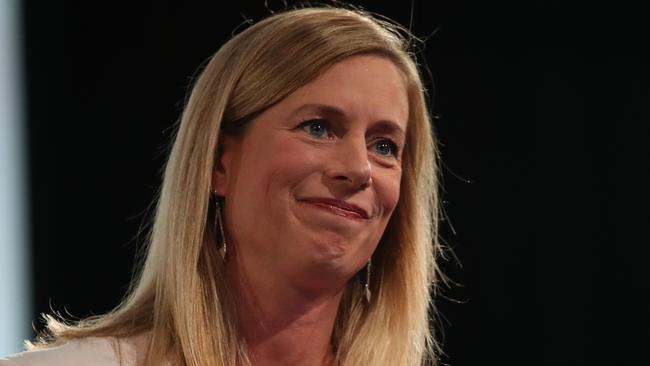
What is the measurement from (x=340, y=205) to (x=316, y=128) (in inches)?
5.5

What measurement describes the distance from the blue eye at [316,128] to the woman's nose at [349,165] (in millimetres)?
34

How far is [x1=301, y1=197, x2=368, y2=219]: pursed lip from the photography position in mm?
1880

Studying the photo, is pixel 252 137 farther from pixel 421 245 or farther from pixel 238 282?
pixel 421 245

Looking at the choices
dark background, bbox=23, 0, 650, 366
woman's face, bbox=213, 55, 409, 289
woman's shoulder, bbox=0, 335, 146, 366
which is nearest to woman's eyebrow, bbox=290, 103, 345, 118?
woman's face, bbox=213, 55, 409, 289

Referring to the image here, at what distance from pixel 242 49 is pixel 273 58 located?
0.26ft

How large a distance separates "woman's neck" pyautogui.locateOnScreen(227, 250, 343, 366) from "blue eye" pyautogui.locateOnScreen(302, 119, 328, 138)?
256 mm

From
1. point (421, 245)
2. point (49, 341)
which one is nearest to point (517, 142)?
point (421, 245)

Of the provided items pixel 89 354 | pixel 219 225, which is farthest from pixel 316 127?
pixel 89 354

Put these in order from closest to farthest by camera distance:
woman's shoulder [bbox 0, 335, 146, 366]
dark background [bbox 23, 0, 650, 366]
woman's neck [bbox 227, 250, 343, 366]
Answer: woman's shoulder [bbox 0, 335, 146, 366] → woman's neck [bbox 227, 250, 343, 366] → dark background [bbox 23, 0, 650, 366]

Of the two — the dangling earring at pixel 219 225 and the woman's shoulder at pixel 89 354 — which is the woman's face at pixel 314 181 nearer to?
the dangling earring at pixel 219 225

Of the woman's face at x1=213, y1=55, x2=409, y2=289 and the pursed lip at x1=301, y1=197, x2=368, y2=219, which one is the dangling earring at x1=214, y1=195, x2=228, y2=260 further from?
the pursed lip at x1=301, y1=197, x2=368, y2=219

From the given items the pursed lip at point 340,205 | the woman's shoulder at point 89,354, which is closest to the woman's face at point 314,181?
the pursed lip at point 340,205

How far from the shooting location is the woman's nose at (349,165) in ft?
6.19

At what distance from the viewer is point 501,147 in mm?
3275
